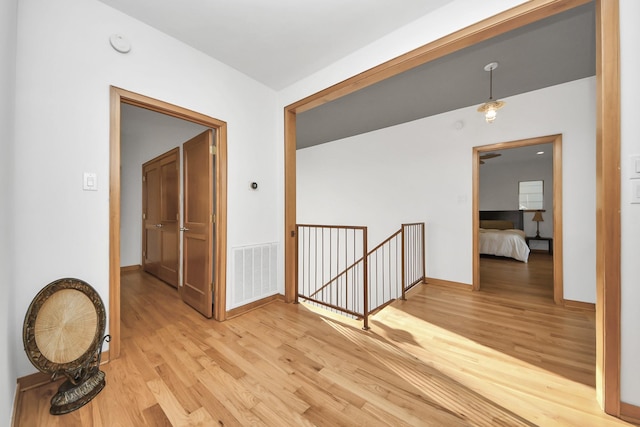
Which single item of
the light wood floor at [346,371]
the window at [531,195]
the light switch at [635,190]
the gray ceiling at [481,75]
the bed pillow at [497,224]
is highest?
the gray ceiling at [481,75]

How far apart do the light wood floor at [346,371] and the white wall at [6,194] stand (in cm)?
31

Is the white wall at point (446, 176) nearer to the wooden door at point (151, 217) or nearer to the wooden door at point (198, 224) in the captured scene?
the wooden door at point (198, 224)

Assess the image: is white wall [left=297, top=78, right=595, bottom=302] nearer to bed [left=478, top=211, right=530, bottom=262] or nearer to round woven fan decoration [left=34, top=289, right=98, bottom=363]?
bed [left=478, top=211, right=530, bottom=262]

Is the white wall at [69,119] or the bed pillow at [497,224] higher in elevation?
the white wall at [69,119]

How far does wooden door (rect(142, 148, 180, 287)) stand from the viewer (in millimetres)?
3307

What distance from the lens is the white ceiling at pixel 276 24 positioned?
1.76 meters

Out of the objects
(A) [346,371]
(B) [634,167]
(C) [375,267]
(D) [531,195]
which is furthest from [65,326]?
(D) [531,195]

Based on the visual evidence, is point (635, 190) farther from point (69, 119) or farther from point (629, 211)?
point (69, 119)

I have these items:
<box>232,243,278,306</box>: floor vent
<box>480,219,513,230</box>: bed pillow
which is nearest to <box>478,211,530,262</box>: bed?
<box>480,219,513,230</box>: bed pillow

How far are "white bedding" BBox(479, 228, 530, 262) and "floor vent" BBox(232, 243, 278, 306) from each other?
17.7 feet

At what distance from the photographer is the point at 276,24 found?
6.38 feet

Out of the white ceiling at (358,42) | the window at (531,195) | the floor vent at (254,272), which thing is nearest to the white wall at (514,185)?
the window at (531,195)

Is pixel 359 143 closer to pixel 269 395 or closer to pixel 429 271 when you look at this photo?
pixel 429 271

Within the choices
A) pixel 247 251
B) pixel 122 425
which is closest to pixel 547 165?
pixel 247 251
